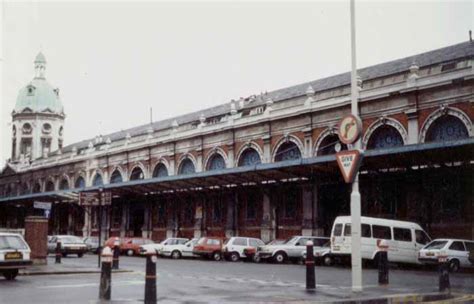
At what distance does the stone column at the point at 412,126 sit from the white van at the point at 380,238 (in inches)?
240

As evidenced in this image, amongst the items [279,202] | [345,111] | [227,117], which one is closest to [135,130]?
[227,117]

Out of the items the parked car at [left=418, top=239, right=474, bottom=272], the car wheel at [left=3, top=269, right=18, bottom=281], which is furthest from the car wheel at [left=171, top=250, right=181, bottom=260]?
the car wheel at [left=3, top=269, right=18, bottom=281]

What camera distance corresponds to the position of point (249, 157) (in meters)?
44.5

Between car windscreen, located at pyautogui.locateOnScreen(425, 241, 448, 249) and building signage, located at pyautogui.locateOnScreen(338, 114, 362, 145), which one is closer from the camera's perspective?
building signage, located at pyautogui.locateOnScreen(338, 114, 362, 145)

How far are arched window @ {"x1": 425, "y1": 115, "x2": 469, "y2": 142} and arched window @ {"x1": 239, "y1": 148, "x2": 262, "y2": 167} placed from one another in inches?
538

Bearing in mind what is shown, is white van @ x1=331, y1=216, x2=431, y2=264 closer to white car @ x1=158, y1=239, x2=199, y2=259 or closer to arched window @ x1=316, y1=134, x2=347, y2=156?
arched window @ x1=316, y1=134, x2=347, y2=156

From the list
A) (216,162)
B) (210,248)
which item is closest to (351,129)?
(210,248)

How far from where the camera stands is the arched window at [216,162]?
1839 inches

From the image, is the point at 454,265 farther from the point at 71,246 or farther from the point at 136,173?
the point at 136,173

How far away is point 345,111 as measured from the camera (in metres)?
37.1

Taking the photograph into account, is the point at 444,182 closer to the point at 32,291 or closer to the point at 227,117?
the point at 227,117

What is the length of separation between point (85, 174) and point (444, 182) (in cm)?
4027

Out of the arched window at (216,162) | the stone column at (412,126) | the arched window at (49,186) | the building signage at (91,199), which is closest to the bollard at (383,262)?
the building signage at (91,199)

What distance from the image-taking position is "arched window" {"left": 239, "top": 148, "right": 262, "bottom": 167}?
43875mm
